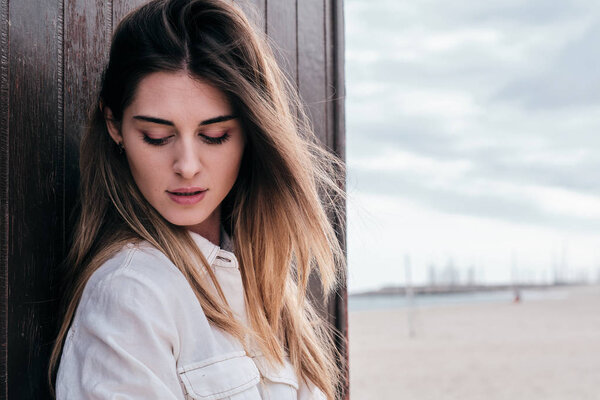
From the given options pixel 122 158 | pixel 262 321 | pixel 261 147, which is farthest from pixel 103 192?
pixel 262 321

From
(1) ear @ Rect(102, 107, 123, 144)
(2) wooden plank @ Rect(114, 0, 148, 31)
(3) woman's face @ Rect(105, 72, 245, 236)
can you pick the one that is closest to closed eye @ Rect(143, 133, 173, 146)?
(3) woman's face @ Rect(105, 72, 245, 236)

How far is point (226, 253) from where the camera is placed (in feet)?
4.45

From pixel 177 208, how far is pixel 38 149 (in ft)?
0.93

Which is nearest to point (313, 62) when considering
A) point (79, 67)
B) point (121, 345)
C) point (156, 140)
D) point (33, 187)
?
point (79, 67)

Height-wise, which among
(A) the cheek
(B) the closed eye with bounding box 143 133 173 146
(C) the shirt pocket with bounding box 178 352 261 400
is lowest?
(C) the shirt pocket with bounding box 178 352 261 400

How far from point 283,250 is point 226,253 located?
17cm

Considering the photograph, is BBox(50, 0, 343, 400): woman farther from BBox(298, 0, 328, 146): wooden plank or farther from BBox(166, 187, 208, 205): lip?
BBox(298, 0, 328, 146): wooden plank

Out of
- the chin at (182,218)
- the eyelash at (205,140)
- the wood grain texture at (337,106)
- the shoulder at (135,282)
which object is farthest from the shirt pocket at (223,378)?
the wood grain texture at (337,106)

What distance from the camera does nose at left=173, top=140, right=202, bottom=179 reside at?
45.1 inches

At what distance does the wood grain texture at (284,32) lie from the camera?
1.96m

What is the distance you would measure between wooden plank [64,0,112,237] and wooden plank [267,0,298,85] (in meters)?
0.66

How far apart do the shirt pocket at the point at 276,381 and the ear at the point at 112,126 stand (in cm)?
53

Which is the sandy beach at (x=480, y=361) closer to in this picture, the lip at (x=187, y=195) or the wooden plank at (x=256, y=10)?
the wooden plank at (x=256, y=10)

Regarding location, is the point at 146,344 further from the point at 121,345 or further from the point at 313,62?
the point at 313,62
